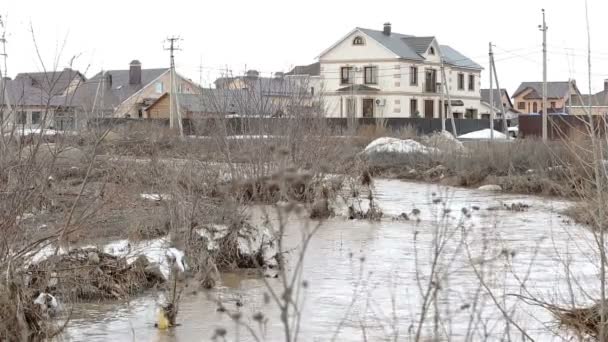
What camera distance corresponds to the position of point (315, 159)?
24047 millimetres

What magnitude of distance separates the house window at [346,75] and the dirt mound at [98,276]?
5382 cm

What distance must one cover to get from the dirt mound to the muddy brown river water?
0.29m

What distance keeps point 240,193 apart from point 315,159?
9.04 metres

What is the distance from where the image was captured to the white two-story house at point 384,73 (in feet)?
213

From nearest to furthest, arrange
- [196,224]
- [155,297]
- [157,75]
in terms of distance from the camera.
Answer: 1. [155,297]
2. [196,224]
3. [157,75]

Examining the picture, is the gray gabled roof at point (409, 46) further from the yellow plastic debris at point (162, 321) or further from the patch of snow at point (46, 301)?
the patch of snow at point (46, 301)

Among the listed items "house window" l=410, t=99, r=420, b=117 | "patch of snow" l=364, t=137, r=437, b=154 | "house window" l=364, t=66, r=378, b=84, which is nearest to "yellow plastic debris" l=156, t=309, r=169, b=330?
"patch of snow" l=364, t=137, r=437, b=154

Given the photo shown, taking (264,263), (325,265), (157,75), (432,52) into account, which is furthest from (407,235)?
(157,75)

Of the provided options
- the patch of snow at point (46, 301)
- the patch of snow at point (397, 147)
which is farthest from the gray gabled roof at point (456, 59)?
the patch of snow at point (46, 301)

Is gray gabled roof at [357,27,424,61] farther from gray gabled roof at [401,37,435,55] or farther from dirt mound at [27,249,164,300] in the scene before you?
dirt mound at [27,249,164,300]

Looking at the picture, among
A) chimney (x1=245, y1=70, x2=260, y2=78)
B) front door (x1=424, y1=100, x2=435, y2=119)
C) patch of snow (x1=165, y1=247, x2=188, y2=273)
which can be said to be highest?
front door (x1=424, y1=100, x2=435, y2=119)

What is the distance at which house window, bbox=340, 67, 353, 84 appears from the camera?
217 ft

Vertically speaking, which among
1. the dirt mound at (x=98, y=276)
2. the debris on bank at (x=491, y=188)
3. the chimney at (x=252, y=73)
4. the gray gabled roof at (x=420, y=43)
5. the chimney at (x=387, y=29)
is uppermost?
the chimney at (x=387, y=29)

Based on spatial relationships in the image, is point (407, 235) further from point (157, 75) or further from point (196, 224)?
point (157, 75)
